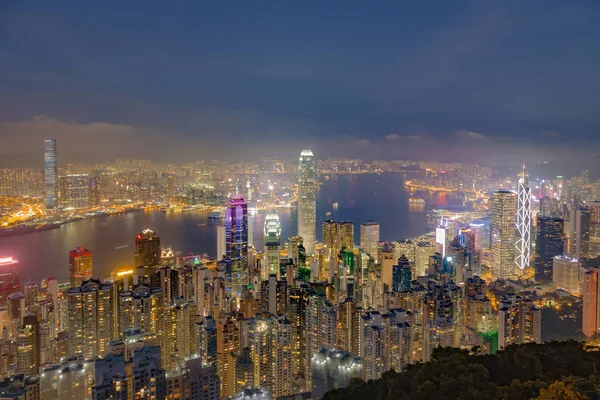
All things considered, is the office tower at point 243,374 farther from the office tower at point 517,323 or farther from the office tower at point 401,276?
the office tower at point 401,276

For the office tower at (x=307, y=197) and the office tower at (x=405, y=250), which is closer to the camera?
the office tower at (x=405, y=250)

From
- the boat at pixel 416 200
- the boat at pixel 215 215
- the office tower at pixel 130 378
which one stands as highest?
the boat at pixel 416 200

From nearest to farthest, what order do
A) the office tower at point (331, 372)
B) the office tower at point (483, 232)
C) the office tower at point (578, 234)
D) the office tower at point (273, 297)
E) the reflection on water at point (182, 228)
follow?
1. the office tower at point (331, 372)
2. the office tower at point (273, 297)
3. the reflection on water at point (182, 228)
4. the office tower at point (578, 234)
5. the office tower at point (483, 232)

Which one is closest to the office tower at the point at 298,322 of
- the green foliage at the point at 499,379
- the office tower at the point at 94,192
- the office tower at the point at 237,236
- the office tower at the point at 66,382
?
the green foliage at the point at 499,379

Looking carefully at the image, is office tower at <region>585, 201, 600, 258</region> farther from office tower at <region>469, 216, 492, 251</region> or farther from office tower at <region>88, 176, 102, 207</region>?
office tower at <region>88, 176, 102, 207</region>

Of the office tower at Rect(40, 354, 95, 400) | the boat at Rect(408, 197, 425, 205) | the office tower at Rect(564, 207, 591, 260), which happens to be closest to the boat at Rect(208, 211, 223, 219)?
the boat at Rect(408, 197, 425, 205)

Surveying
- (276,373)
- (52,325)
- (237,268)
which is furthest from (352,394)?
(237,268)
